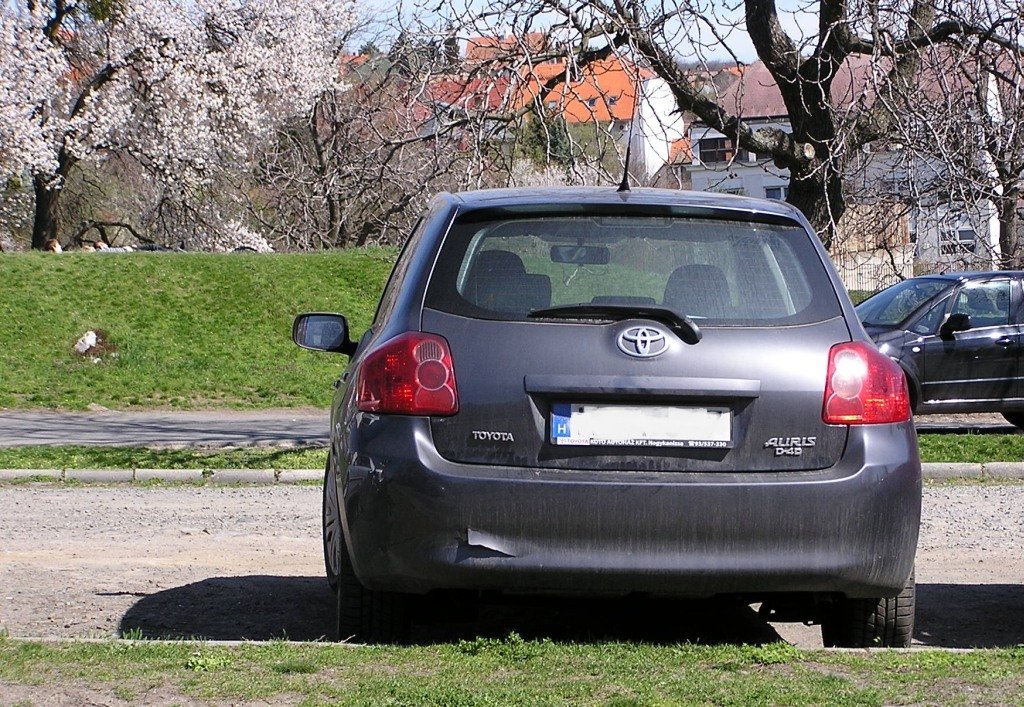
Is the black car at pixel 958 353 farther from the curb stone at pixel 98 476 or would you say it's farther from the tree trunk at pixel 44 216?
the tree trunk at pixel 44 216

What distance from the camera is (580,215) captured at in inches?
186

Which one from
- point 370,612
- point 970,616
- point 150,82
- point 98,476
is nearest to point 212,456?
point 98,476

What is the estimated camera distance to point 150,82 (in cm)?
3161

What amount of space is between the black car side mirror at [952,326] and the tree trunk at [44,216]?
22.6 metres

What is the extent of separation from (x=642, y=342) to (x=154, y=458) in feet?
30.9

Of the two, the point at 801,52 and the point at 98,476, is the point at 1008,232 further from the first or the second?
the point at 98,476

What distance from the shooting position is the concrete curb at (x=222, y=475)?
11.8 meters

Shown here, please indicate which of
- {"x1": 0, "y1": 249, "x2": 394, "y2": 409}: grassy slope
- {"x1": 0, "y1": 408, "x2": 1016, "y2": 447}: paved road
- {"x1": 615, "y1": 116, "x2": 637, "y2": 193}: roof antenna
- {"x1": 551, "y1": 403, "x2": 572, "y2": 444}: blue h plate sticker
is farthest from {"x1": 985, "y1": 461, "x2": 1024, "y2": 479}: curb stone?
{"x1": 0, "y1": 249, "x2": 394, "y2": 409}: grassy slope

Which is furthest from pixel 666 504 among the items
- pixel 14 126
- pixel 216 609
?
pixel 14 126

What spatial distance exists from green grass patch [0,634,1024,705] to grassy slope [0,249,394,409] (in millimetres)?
15259

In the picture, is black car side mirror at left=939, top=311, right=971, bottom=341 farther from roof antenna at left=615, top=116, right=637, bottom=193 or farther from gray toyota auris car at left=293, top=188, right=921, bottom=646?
gray toyota auris car at left=293, top=188, right=921, bottom=646

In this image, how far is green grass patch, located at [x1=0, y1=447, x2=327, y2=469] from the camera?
12.4 m

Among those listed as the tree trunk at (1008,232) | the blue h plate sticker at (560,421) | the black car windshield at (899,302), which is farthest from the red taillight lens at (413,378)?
the black car windshield at (899,302)

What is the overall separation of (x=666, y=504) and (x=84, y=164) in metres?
33.1
